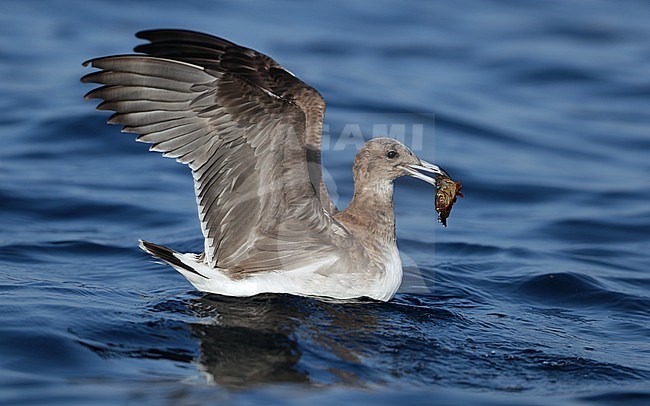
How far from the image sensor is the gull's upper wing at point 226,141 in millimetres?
6355

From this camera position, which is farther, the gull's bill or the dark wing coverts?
the gull's bill

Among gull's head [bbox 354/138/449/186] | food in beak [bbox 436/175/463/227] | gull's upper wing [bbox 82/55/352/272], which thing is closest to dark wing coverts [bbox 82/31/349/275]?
gull's upper wing [bbox 82/55/352/272]

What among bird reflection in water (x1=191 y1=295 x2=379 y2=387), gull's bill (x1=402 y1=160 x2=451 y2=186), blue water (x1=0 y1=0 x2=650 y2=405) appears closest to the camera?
bird reflection in water (x1=191 y1=295 x2=379 y2=387)

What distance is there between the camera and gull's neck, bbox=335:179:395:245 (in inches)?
304

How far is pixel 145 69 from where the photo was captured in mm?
6355

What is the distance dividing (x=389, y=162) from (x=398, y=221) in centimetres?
267

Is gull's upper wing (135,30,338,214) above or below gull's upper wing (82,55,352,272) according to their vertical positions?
above

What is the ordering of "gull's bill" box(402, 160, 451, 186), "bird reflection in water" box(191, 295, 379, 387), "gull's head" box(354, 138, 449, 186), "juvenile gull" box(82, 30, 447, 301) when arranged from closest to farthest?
"bird reflection in water" box(191, 295, 379, 387), "juvenile gull" box(82, 30, 447, 301), "gull's bill" box(402, 160, 451, 186), "gull's head" box(354, 138, 449, 186)

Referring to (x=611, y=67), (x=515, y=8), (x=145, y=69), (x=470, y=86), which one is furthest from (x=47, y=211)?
(x=515, y=8)

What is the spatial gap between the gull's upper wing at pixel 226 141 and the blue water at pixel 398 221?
0.51 meters

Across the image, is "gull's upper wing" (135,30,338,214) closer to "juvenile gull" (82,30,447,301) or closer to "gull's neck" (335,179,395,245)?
"juvenile gull" (82,30,447,301)

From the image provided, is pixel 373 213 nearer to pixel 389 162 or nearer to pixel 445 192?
pixel 389 162

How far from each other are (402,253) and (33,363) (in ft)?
13.1

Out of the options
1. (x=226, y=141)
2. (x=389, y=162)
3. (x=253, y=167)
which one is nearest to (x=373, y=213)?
(x=389, y=162)
